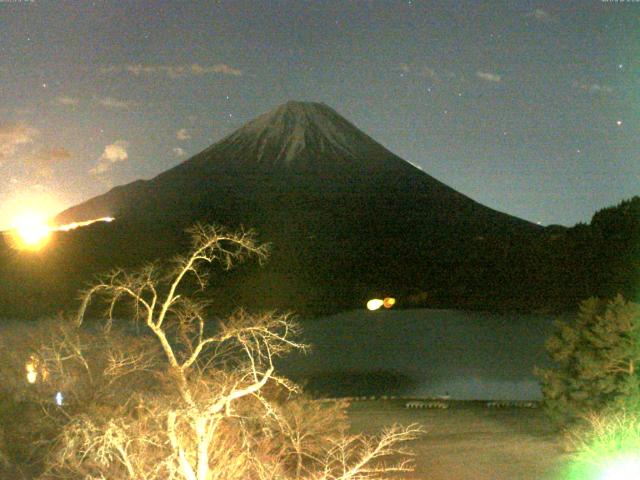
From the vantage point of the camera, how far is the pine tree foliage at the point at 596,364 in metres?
12.0

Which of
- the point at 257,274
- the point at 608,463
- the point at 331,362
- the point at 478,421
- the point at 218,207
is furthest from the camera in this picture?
the point at 218,207

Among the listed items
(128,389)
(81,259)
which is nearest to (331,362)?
(128,389)

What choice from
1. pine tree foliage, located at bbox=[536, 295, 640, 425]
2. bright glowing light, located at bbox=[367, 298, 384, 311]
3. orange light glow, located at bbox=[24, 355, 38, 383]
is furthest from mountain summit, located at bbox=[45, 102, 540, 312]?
orange light glow, located at bbox=[24, 355, 38, 383]

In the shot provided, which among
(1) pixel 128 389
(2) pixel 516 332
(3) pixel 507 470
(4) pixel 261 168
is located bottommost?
(2) pixel 516 332

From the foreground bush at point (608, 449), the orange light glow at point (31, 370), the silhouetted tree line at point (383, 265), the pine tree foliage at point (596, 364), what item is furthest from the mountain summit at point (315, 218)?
the orange light glow at point (31, 370)

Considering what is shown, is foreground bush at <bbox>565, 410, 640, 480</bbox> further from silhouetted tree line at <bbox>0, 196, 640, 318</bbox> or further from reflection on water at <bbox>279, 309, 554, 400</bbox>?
silhouetted tree line at <bbox>0, 196, 640, 318</bbox>

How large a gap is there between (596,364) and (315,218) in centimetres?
6536

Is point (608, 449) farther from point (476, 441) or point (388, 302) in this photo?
point (388, 302)

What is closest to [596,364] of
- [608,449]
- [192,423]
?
[608,449]

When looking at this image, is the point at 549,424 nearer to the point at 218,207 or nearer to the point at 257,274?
the point at 257,274

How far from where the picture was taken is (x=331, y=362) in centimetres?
3023

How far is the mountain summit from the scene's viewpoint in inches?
2131

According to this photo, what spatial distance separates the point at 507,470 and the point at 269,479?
16.8ft

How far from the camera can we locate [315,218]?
77.4 meters
